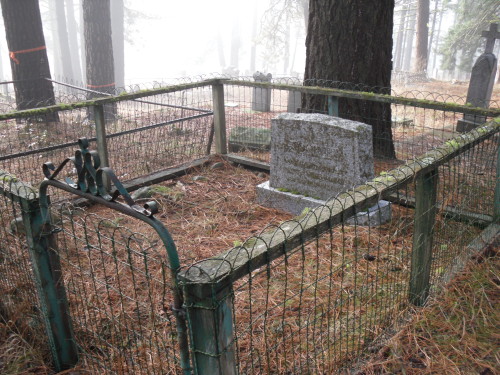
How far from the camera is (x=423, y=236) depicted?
3.43 m

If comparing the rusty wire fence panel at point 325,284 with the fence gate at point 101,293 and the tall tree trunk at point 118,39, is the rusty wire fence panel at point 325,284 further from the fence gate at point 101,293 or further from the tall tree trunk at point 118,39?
the tall tree trunk at point 118,39

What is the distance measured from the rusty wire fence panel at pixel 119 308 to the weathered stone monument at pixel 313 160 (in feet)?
5.43

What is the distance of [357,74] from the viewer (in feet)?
22.9

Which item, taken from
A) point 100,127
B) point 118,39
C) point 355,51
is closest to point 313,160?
point 355,51

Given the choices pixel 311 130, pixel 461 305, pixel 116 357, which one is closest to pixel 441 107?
pixel 311 130

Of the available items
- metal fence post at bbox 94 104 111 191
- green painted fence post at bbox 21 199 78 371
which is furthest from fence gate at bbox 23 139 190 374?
metal fence post at bbox 94 104 111 191

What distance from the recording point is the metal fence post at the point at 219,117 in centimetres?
733

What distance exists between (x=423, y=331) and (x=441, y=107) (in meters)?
2.89

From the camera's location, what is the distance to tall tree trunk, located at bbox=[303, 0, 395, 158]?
6.77 m

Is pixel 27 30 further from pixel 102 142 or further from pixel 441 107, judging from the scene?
pixel 441 107

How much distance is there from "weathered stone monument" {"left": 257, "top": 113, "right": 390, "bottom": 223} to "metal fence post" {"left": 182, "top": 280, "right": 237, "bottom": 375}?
138 inches

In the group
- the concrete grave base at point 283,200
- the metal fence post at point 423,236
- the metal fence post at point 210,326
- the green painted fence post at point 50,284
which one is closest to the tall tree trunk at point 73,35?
the concrete grave base at point 283,200

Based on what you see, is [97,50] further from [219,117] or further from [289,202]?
[289,202]

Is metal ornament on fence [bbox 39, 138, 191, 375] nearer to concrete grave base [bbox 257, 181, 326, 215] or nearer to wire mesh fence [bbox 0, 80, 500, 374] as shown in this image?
wire mesh fence [bbox 0, 80, 500, 374]
